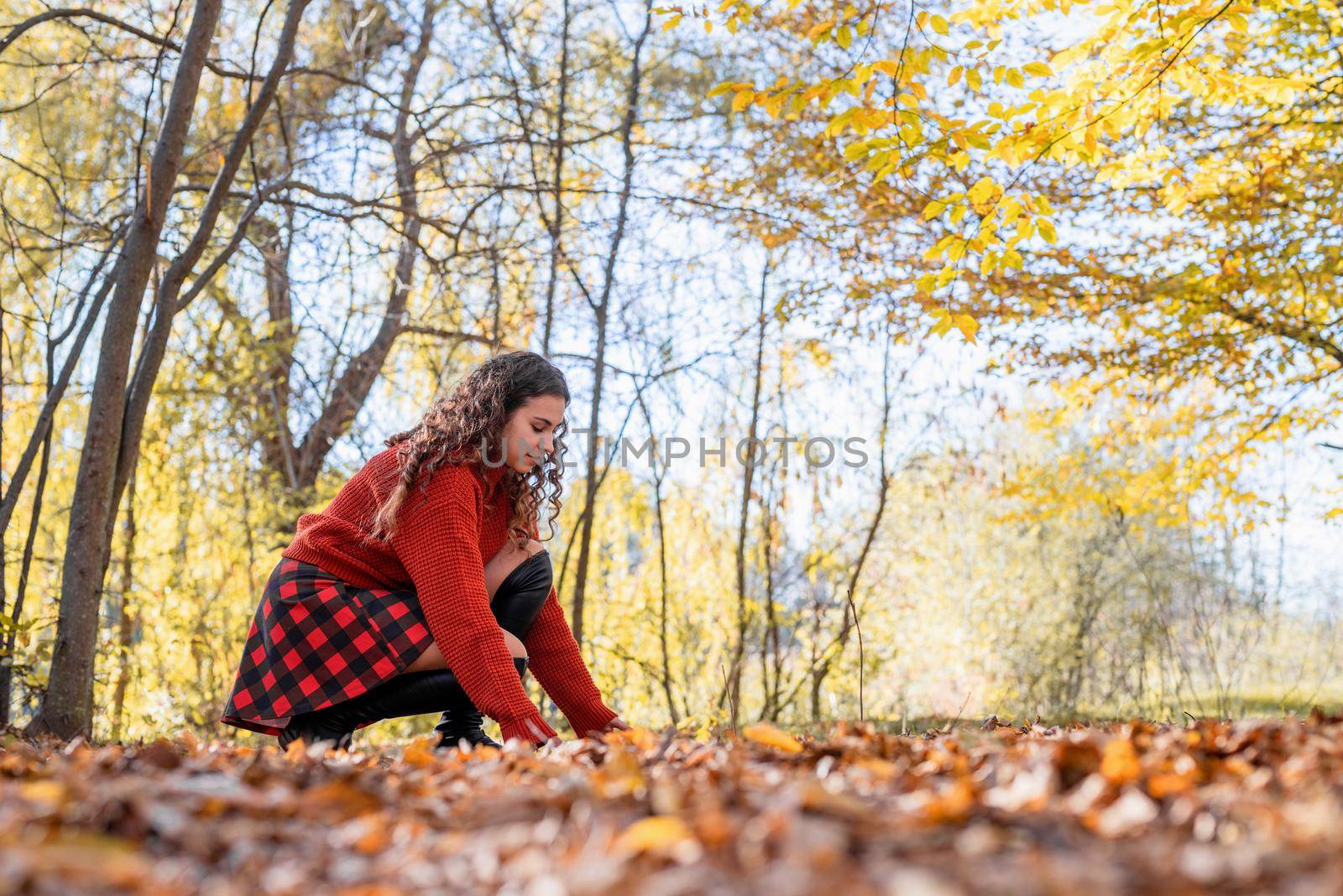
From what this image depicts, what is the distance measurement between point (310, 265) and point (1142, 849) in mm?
5226

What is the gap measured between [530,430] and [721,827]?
6.15 ft

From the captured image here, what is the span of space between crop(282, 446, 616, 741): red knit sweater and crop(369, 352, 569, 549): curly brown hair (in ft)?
0.09

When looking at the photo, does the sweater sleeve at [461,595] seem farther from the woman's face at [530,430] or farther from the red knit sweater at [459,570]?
the woman's face at [530,430]

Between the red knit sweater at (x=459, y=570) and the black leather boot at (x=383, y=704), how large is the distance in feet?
0.55

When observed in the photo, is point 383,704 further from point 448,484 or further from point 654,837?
point 654,837

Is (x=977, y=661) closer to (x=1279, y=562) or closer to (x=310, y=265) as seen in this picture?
(x=1279, y=562)

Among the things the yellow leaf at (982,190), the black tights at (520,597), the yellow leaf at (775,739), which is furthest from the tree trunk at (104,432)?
the yellow leaf at (775,739)

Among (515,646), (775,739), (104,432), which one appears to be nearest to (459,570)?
(515,646)

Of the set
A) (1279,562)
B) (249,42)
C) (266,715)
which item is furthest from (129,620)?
(1279,562)

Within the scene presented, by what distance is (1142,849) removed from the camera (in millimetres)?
878

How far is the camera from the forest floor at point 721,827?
0.82m

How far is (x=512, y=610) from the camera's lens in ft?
8.87

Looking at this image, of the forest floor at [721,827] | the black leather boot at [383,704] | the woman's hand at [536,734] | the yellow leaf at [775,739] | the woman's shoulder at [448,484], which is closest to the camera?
the forest floor at [721,827]

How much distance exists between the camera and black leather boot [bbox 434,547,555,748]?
269cm
